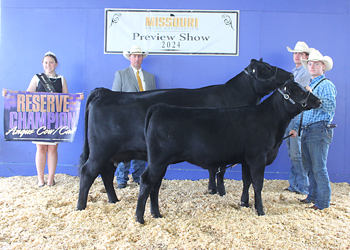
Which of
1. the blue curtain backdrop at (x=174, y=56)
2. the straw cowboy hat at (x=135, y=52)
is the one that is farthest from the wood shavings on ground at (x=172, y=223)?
the straw cowboy hat at (x=135, y=52)

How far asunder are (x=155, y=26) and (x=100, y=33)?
106 cm

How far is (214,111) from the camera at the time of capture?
3.06 meters

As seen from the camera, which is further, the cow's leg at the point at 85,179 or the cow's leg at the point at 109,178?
the cow's leg at the point at 109,178

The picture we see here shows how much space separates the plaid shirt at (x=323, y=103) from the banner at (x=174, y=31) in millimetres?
2136

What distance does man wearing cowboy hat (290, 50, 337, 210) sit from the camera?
334 centimetres

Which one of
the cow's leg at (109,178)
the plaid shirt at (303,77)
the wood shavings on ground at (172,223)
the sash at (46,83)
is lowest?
the wood shavings on ground at (172,223)

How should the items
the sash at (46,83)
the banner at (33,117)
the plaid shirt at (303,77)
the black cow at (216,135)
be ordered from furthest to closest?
the sash at (46,83)
the banner at (33,117)
the plaid shirt at (303,77)
the black cow at (216,135)

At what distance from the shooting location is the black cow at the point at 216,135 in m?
2.89

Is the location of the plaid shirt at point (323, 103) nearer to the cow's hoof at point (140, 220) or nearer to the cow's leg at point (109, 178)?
the cow's hoof at point (140, 220)

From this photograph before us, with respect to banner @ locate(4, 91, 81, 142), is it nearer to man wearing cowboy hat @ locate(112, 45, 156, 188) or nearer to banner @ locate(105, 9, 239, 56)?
man wearing cowboy hat @ locate(112, 45, 156, 188)

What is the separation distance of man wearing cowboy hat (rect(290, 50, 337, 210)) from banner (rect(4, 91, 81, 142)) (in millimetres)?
3626

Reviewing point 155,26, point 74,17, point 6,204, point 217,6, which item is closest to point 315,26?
point 217,6

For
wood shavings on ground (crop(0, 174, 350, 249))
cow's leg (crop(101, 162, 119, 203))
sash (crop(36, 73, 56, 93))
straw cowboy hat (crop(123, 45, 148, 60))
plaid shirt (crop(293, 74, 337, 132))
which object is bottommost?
wood shavings on ground (crop(0, 174, 350, 249))

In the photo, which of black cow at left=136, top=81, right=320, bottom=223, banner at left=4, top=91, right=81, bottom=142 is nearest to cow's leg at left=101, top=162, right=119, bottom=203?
black cow at left=136, top=81, right=320, bottom=223
